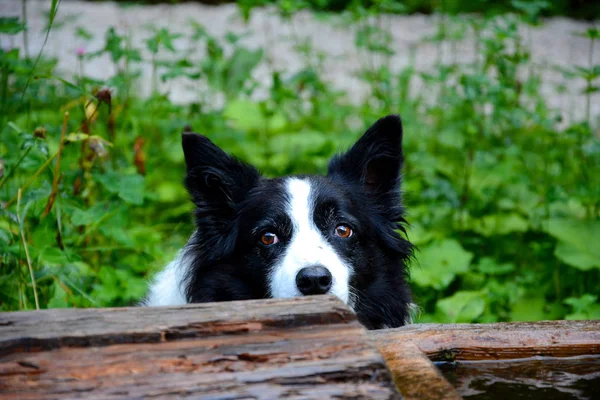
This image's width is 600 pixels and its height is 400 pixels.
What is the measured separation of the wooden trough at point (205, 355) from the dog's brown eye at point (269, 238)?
4.10 ft

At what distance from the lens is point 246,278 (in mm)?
3604

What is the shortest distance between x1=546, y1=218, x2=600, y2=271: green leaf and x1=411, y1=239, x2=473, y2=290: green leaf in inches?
23.7

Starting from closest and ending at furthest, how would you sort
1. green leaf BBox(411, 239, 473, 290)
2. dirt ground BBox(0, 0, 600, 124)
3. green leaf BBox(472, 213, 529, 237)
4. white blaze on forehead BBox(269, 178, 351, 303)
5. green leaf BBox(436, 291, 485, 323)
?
1. white blaze on forehead BBox(269, 178, 351, 303)
2. green leaf BBox(436, 291, 485, 323)
3. green leaf BBox(411, 239, 473, 290)
4. green leaf BBox(472, 213, 529, 237)
5. dirt ground BBox(0, 0, 600, 124)

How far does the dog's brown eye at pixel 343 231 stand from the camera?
3.56 meters

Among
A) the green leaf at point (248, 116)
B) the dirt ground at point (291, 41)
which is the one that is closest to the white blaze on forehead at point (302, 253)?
the green leaf at point (248, 116)

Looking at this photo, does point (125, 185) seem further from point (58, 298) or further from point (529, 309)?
point (529, 309)

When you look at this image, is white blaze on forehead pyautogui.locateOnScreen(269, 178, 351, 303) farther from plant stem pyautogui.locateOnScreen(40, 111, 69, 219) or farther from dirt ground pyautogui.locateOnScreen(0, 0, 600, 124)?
dirt ground pyautogui.locateOnScreen(0, 0, 600, 124)

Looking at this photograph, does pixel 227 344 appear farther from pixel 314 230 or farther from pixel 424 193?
pixel 424 193

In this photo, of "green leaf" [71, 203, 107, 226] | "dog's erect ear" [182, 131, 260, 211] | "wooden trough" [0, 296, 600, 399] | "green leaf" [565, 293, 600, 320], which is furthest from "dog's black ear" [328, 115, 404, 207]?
"wooden trough" [0, 296, 600, 399]

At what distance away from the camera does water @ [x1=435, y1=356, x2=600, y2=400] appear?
260cm

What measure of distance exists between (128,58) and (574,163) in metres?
4.06

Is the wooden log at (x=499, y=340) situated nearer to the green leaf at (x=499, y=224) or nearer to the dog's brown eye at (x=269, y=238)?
the dog's brown eye at (x=269, y=238)

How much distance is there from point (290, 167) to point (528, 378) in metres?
3.94

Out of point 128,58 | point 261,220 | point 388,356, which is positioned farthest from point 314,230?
point 128,58
